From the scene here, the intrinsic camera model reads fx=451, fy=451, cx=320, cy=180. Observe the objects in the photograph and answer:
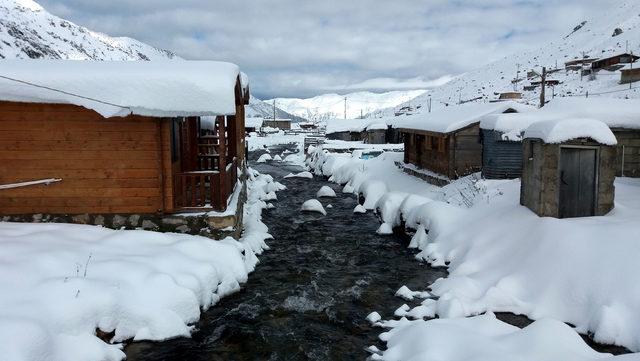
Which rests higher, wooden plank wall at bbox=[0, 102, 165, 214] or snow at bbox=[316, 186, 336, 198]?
wooden plank wall at bbox=[0, 102, 165, 214]

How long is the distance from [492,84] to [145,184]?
111639 millimetres

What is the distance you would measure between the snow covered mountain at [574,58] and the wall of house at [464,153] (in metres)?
31.5

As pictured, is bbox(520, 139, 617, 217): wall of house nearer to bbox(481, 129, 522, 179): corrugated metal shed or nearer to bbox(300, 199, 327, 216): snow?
bbox(481, 129, 522, 179): corrugated metal shed

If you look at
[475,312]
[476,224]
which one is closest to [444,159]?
[476,224]

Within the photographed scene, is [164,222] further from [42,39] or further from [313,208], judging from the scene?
[42,39]

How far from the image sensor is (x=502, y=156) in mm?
17844

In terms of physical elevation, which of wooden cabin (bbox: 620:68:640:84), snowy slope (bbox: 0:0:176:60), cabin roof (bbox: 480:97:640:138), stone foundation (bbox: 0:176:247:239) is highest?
snowy slope (bbox: 0:0:176:60)

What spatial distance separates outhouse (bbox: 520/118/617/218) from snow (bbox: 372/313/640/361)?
14.6ft

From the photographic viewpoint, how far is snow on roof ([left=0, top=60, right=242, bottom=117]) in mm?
10445

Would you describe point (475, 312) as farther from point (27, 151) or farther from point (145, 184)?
point (27, 151)

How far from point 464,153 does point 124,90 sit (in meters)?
14.3

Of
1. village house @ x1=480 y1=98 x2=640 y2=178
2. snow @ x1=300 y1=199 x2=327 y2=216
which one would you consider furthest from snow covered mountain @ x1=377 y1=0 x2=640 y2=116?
snow @ x1=300 y1=199 x2=327 y2=216

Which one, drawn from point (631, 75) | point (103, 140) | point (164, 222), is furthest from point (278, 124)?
point (164, 222)

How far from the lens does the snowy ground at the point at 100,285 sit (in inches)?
256
